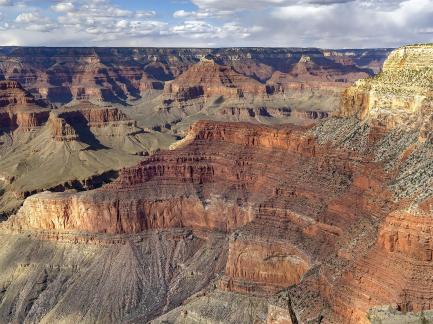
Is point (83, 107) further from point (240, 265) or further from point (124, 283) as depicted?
point (240, 265)

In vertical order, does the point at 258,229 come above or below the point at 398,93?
below

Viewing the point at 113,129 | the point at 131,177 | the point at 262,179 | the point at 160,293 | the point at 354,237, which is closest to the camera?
the point at 354,237

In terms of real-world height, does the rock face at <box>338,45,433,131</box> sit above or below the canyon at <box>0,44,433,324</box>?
above

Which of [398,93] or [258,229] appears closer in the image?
[258,229]

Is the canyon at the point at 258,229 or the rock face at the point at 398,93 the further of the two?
the rock face at the point at 398,93

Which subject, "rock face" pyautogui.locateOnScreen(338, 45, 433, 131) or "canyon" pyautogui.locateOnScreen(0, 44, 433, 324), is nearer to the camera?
"canyon" pyautogui.locateOnScreen(0, 44, 433, 324)

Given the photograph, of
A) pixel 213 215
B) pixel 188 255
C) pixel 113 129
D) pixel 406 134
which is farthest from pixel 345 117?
pixel 113 129

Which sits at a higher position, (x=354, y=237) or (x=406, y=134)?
(x=406, y=134)

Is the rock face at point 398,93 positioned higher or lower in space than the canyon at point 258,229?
higher
